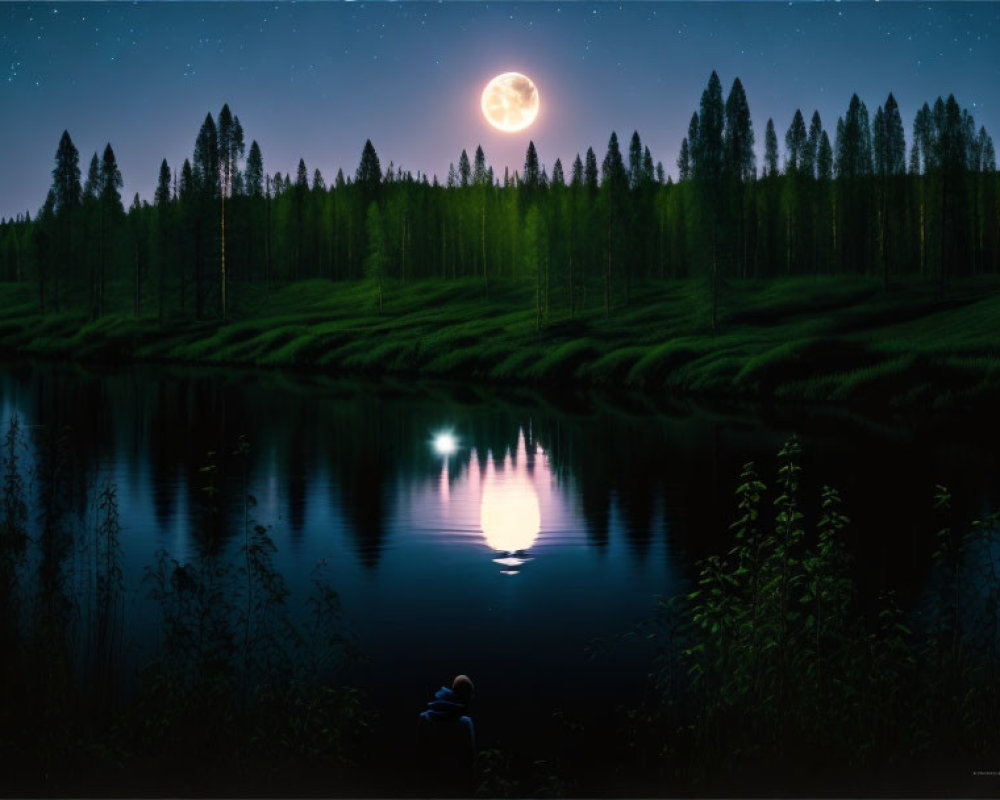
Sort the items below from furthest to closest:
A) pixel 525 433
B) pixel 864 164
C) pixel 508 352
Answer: pixel 864 164 < pixel 508 352 < pixel 525 433

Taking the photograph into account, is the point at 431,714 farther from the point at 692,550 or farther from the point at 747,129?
the point at 747,129

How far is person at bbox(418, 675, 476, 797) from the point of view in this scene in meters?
8.02

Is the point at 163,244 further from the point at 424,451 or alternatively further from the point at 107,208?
the point at 424,451

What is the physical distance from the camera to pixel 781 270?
447ft

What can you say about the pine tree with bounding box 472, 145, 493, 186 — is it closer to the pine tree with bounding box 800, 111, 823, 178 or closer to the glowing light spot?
the pine tree with bounding box 800, 111, 823, 178

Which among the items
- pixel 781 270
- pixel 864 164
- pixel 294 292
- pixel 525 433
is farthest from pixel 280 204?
pixel 525 433

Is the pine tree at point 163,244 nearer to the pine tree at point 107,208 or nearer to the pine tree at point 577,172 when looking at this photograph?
the pine tree at point 107,208

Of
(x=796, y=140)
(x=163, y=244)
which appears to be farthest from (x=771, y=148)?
(x=163, y=244)

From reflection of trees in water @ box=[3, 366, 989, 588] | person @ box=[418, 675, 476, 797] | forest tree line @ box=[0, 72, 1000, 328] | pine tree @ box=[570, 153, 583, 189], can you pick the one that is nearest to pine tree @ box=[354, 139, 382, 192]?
forest tree line @ box=[0, 72, 1000, 328]

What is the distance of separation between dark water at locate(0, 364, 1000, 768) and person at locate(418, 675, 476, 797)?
200 centimetres

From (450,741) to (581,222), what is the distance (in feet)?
320

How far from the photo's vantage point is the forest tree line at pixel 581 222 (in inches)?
3625

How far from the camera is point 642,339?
2859 inches

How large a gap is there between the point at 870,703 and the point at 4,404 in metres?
45.7
